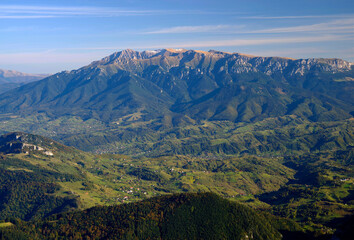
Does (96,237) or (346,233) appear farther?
(96,237)

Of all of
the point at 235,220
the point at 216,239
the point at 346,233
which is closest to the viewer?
the point at 346,233

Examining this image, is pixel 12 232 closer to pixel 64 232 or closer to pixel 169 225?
pixel 64 232

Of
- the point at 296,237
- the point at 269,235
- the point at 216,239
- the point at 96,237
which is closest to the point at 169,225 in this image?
the point at 216,239

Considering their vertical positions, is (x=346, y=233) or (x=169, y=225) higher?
(x=346, y=233)

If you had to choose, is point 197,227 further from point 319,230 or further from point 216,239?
point 319,230

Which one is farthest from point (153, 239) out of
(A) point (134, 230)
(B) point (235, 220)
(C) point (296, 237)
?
(C) point (296, 237)

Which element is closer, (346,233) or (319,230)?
(346,233)

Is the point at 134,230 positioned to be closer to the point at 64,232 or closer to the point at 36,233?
the point at 64,232

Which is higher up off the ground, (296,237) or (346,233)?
(346,233)

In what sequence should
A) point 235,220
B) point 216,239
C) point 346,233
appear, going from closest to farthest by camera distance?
point 346,233 → point 216,239 → point 235,220
